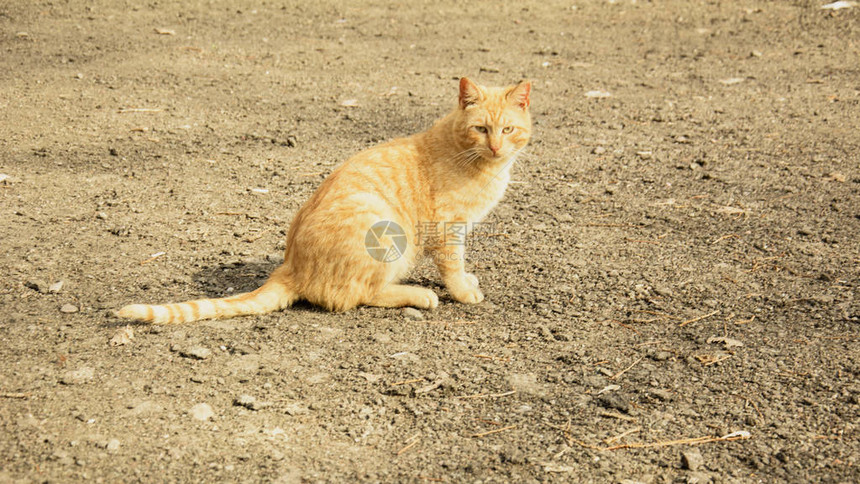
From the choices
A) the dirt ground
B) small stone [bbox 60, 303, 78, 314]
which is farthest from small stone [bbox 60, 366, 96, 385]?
small stone [bbox 60, 303, 78, 314]

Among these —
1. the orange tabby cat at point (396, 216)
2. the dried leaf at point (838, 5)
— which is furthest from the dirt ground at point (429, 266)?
the dried leaf at point (838, 5)

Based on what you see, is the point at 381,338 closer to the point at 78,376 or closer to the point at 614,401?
the point at 614,401

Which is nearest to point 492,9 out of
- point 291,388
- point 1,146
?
point 1,146

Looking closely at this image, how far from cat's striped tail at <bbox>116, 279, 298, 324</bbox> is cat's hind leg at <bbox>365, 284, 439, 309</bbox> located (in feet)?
1.49

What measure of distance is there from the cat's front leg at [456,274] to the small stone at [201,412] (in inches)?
59.4

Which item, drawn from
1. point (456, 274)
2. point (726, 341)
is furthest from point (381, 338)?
point (726, 341)

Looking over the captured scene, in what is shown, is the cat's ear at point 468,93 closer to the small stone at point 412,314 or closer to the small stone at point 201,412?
the small stone at point 412,314

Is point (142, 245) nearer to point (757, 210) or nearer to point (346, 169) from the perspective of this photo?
point (346, 169)

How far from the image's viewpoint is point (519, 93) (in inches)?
169

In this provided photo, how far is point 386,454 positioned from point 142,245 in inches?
98.1

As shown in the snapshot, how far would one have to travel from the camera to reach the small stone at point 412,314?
4.03 meters

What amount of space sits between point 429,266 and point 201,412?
2.01 m

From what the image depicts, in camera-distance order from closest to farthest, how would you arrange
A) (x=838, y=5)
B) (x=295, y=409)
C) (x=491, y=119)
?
(x=295, y=409) < (x=491, y=119) < (x=838, y=5)

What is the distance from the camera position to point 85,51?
791 cm
